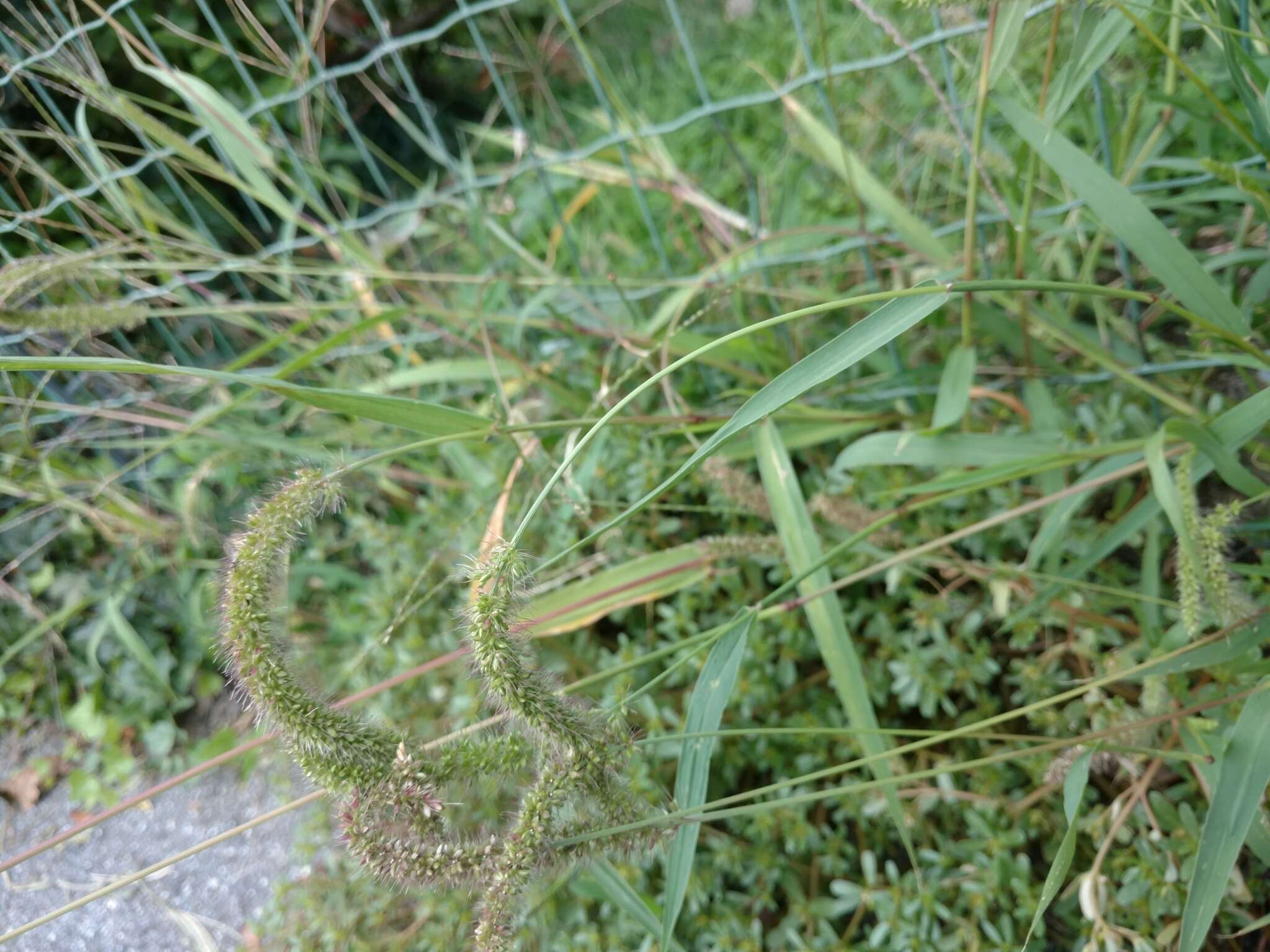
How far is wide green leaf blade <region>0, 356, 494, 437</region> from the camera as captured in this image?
771 mm

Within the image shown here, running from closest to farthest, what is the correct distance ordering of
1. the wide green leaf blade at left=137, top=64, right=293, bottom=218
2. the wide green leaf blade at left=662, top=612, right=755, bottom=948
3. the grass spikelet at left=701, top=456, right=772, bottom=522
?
the wide green leaf blade at left=662, top=612, right=755, bottom=948 → the grass spikelet at left=701, top=456, right=772, bottom=522 → the wide green leaf blade at left=137, top=64, right=293, bottom=218

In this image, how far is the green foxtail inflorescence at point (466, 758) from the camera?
664 mm

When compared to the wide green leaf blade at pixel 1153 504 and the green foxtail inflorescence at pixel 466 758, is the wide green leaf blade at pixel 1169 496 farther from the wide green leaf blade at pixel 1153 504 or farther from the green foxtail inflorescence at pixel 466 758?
the green foxtail inflorescence at pixel 466 758

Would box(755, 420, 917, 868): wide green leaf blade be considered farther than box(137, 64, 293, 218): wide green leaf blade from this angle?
No

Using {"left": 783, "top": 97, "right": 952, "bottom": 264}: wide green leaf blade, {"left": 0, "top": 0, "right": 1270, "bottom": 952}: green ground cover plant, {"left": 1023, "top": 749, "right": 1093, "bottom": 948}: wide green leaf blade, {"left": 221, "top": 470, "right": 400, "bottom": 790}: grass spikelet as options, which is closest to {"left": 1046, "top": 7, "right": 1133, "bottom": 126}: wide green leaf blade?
{"left": 0, "top": 0, "right": 1270, "bottom": 952}: green ground cover plant

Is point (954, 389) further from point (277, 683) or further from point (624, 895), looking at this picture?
point (277, 683)

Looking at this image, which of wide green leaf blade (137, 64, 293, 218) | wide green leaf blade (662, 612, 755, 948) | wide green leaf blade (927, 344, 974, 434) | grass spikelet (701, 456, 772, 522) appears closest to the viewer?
wide green leaf blade (662, 612, 755, 948)

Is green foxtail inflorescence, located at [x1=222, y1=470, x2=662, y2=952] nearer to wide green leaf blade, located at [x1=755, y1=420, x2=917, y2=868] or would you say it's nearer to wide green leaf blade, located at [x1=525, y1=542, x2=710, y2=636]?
wide green leaf blade, located at [x1=755, y1=420, x2=917, y2=868]

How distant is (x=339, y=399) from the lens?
912 mm

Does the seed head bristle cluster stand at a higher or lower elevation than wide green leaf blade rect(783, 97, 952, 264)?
lower

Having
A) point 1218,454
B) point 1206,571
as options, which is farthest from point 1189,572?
point 1218,454

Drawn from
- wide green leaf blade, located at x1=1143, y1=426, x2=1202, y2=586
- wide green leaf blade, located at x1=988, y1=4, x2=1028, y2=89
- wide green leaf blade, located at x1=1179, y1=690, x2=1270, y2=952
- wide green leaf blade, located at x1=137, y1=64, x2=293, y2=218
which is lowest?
wide green leaf blade, located at x1=1179, y1=690, x2=1270, y2=952

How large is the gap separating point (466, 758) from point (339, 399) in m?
0.38

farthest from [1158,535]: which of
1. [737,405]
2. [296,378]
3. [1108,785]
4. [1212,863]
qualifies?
[296,378]
